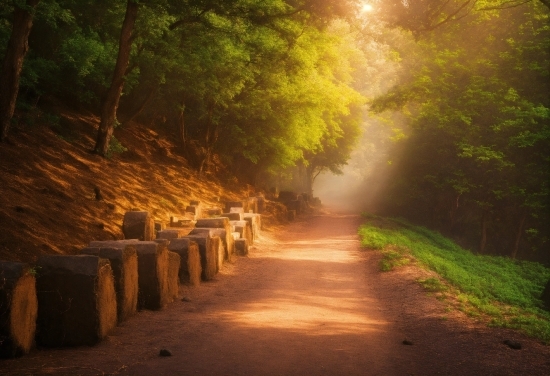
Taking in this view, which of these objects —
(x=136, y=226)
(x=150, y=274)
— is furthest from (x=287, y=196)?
(x=150, y=274)

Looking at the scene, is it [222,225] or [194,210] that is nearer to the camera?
[222,225]

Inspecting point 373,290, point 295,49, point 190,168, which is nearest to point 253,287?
point 373,290

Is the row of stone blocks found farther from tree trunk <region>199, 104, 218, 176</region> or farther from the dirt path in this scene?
tree trunk <region>199, 104, 218, 176</region>

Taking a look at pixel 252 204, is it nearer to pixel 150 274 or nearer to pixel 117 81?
pixel 117 81

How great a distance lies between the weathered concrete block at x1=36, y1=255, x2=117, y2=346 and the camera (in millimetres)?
6297

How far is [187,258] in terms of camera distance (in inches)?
417

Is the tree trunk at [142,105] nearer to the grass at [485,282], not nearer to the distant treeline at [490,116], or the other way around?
the grass at [485,282]

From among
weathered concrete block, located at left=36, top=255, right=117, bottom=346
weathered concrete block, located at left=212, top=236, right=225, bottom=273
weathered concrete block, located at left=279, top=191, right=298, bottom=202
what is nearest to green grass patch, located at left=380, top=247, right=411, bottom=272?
weathered concrete block, located at left=212, top=236, right=225, bottom=273

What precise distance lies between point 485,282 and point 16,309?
1352 cm

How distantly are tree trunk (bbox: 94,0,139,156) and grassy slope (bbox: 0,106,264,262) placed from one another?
0.71 m

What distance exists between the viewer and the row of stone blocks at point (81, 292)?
564 cm

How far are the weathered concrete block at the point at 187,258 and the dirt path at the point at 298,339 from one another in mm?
315

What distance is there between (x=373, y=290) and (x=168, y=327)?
5.70 m

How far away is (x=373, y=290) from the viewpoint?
11.9 metres
